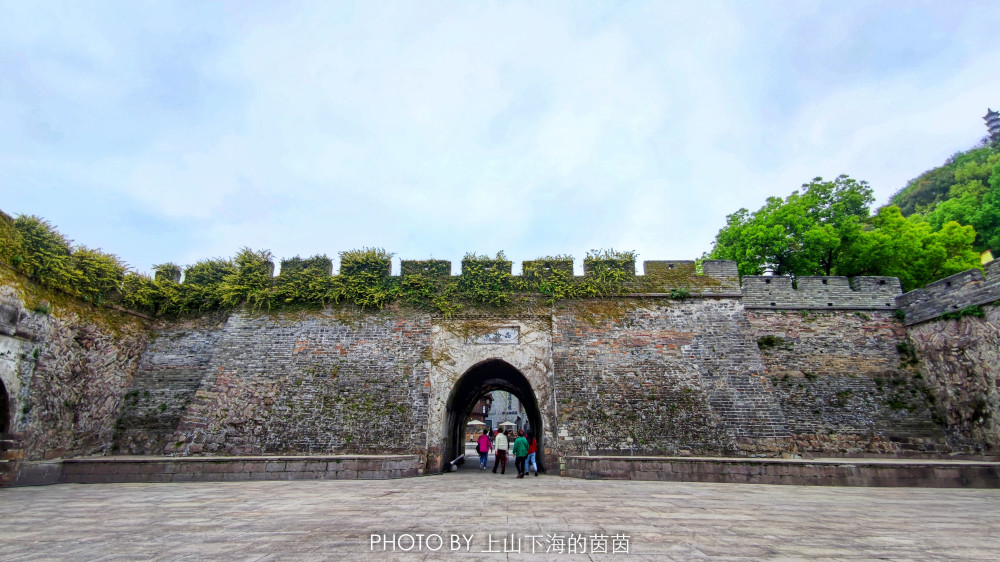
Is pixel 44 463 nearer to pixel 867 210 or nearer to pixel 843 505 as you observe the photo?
pixel 843 505

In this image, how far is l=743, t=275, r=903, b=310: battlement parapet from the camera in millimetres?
12828

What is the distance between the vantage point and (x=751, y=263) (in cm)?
1748

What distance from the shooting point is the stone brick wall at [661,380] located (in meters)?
9.84

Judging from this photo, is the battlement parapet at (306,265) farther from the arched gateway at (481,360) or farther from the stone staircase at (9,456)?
the stone staircase at (9,456)

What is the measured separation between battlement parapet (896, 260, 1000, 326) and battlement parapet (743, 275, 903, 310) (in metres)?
0.46

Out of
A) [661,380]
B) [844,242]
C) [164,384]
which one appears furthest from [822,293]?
A: [164,384]

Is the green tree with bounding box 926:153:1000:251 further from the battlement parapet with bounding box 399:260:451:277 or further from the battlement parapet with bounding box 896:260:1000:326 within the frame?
the battlement parapet with bounding box 399:260:451:277

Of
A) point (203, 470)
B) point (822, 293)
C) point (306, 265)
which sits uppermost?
point (306, 265)

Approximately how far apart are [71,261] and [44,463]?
14.7 ft

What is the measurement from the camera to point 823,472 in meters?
8.17

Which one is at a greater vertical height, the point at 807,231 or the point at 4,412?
the point at 807,231

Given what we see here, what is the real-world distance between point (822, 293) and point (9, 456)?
19.4m

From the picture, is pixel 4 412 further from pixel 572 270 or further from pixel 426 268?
pixel 572 270

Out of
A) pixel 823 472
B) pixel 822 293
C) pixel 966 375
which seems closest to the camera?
pixel 823 472
